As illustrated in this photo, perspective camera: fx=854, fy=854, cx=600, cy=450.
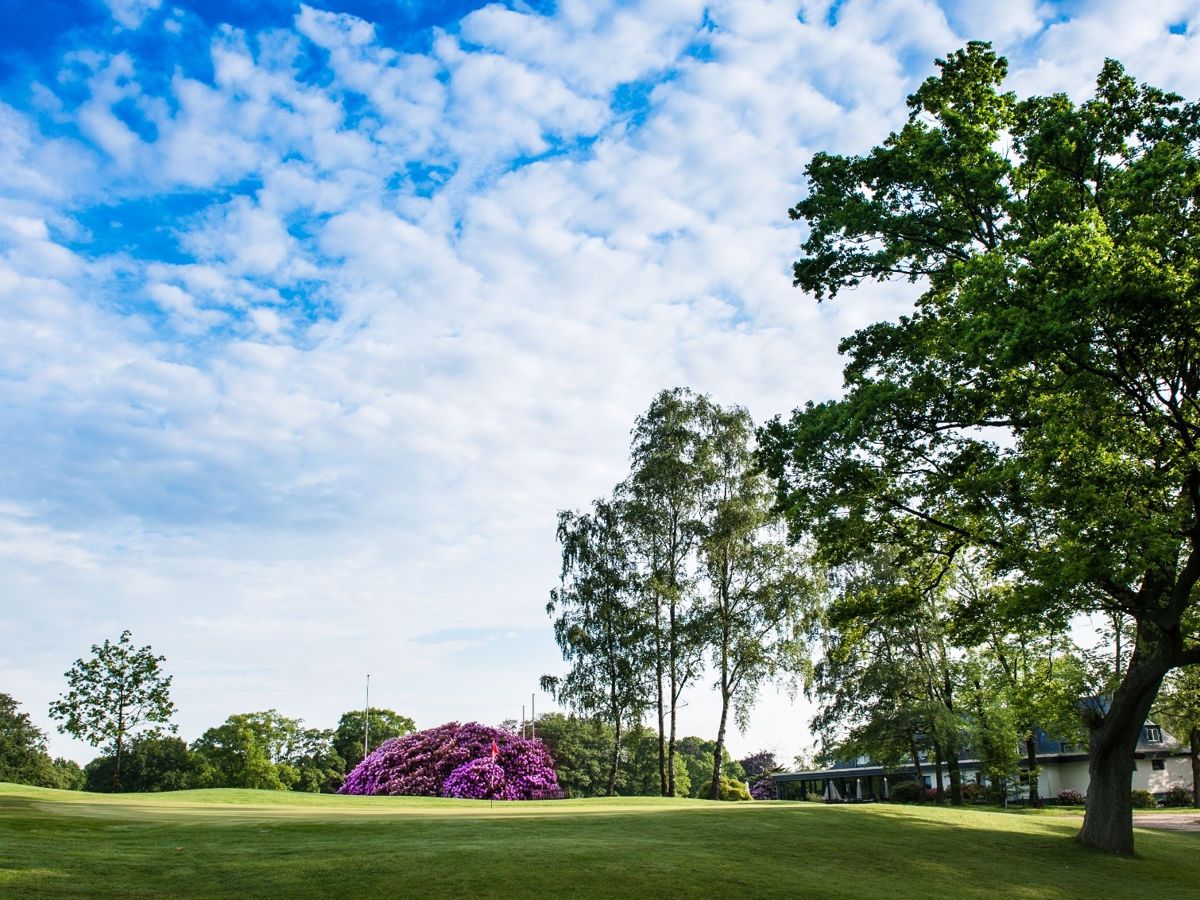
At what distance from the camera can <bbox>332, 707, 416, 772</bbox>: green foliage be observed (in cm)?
8812

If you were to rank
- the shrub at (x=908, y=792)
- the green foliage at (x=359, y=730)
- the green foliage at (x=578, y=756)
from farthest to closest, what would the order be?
the green foliage at (x=359, y=730) < the green foliage at (x=578, y=756) < the shrub at (x=908, y=792)

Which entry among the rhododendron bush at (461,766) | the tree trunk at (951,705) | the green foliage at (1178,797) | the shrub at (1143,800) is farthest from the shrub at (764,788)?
the rhododendron bush at (461,766)

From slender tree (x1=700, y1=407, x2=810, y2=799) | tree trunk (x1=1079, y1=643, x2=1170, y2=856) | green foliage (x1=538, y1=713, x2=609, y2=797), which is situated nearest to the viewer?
tree trunk (x1=1079, y1=643, x2=1170, y2=856)

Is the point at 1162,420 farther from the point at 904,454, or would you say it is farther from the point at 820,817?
the point at 820,817

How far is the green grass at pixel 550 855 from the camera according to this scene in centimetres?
1144

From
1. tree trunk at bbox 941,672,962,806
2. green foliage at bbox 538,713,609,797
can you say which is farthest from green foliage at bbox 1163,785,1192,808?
green foliage at bbox 538,713,609,797

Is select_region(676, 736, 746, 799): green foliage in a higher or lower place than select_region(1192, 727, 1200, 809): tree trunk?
lower

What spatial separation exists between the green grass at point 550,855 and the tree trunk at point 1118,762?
73cm

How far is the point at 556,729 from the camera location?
8256 centimetres

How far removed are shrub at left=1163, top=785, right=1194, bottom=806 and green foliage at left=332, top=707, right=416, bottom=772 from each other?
66.5 m

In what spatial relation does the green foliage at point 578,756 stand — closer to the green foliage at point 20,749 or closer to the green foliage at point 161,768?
the green foliage at point 161,768

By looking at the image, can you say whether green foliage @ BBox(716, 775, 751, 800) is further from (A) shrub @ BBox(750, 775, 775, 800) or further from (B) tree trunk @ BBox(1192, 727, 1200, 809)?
(A) shrub @ BBox(750, 775, 775, 800)

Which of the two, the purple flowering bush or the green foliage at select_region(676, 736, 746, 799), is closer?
the purple flowering bush

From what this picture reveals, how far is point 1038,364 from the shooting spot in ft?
57.9
